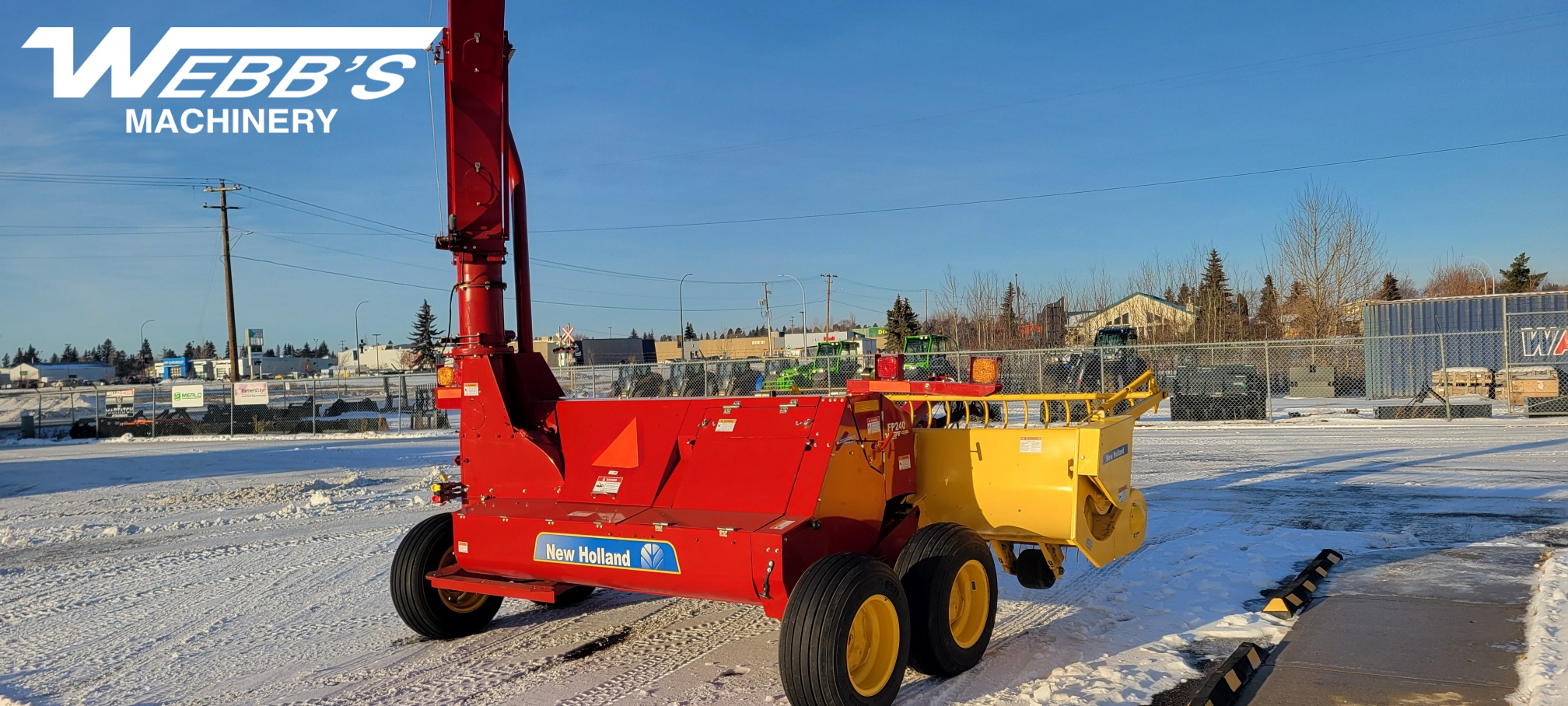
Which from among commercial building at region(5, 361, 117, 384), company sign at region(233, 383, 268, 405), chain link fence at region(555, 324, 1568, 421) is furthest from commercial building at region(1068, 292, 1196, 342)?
commercial building at region(5, 361, 117, 384)

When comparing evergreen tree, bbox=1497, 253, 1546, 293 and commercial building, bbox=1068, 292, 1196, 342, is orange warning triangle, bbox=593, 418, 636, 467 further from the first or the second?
evergreen tree, bbox=1497, 253, 1546, 293

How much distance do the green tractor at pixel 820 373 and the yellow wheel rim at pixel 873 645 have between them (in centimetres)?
2249

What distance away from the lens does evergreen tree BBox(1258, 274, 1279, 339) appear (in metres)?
41.8

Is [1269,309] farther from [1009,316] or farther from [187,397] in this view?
[187,397]

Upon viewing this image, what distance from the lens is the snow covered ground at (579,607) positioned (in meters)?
5.08

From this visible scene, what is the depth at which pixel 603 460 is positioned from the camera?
18.9 ft

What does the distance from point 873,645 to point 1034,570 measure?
1.81 metres

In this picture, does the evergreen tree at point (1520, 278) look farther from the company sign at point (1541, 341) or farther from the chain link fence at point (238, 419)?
the chain link fence at point (238, 419)

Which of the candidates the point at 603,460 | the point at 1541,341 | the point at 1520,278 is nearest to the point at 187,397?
the point at 603,460

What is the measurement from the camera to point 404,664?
548 centimetres

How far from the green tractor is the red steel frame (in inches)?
825

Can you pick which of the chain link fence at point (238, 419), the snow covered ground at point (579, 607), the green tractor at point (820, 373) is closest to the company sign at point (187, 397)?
the chain link fence at point (238, 419)

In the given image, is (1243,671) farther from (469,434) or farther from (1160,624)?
(469,434)

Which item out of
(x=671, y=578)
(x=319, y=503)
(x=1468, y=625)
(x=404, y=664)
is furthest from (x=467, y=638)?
(x=319, y=503)
